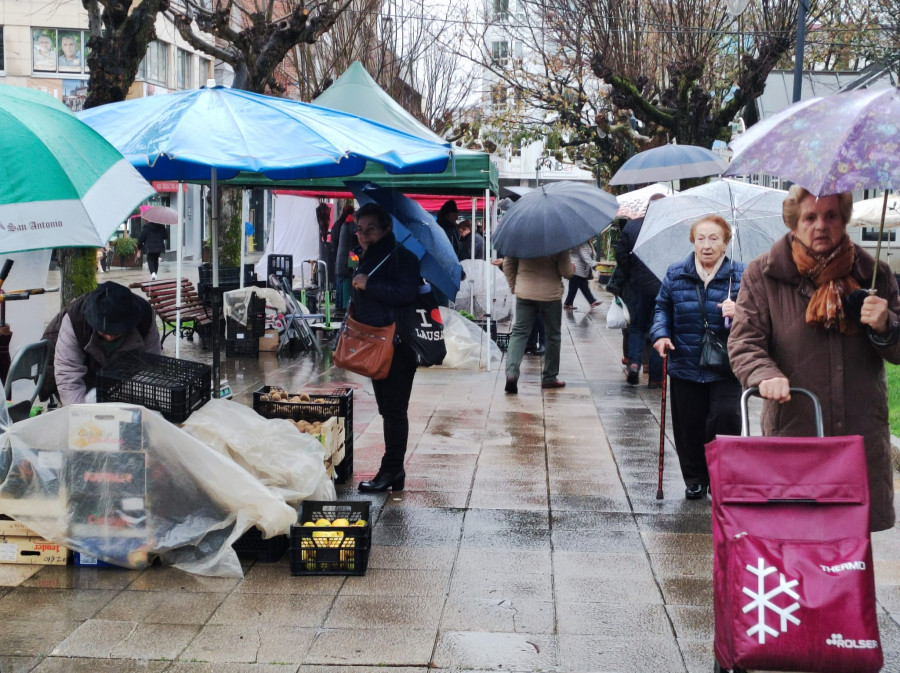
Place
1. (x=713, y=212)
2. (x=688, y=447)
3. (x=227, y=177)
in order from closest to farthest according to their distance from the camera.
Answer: (x=688, y=447) < (x=713, y=212) < (x=227, y=177)

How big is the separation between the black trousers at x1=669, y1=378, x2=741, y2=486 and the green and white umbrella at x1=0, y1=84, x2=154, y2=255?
3487mm

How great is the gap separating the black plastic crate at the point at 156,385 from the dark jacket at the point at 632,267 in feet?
20.0

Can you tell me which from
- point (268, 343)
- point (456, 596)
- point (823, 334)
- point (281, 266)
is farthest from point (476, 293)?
point (823, 334)

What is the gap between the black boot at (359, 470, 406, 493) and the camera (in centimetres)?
670

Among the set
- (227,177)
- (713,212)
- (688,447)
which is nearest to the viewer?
(688,447)

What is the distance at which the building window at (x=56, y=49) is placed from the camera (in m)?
39.1

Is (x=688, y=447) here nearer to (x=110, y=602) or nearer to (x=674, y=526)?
(x=674, y=526)

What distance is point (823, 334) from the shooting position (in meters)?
3.88

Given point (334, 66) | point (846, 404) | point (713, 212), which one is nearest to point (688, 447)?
point (713, 212)

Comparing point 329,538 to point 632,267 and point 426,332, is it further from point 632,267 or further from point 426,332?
point 632,267

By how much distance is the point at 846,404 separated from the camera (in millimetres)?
3879

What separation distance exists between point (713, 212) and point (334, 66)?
19.7 metres

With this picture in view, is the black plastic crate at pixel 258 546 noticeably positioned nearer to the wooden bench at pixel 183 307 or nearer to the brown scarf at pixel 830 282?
the brown scarf at pixel 830 282

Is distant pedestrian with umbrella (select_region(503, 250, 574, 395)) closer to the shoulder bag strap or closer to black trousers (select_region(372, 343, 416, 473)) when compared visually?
black trousers (select_region(372, 343, 416, 473))
